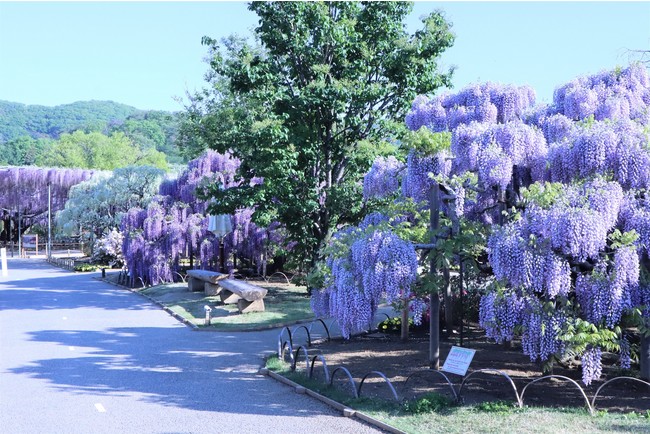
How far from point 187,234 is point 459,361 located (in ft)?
62.1

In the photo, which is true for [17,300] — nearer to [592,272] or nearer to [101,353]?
[101,353]

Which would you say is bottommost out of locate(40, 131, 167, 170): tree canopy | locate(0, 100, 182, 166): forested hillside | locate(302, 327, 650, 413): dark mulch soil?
locate(302, 327, 650, 413): dark mulch soil

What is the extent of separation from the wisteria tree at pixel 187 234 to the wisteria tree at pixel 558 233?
14956 millimetres

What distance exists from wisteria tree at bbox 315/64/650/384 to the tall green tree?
341 inches

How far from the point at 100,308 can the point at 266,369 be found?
35.7ft

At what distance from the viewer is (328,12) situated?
2027cm

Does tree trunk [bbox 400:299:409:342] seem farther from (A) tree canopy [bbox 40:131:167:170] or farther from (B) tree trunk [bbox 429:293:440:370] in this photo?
(A) tree canopy [bbox 40:131:167:170]

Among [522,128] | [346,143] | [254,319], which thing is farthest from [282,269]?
[522,128]

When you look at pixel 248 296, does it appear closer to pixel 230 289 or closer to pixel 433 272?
pixel 230 289

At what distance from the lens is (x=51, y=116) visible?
16450 cm

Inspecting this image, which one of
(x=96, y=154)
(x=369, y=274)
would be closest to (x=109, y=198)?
(x=369, y=274)

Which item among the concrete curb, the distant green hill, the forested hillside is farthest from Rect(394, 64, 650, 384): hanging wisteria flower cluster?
the distant green hill

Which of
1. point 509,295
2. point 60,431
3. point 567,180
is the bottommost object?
point 60,431

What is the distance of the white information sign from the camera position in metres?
8.88
